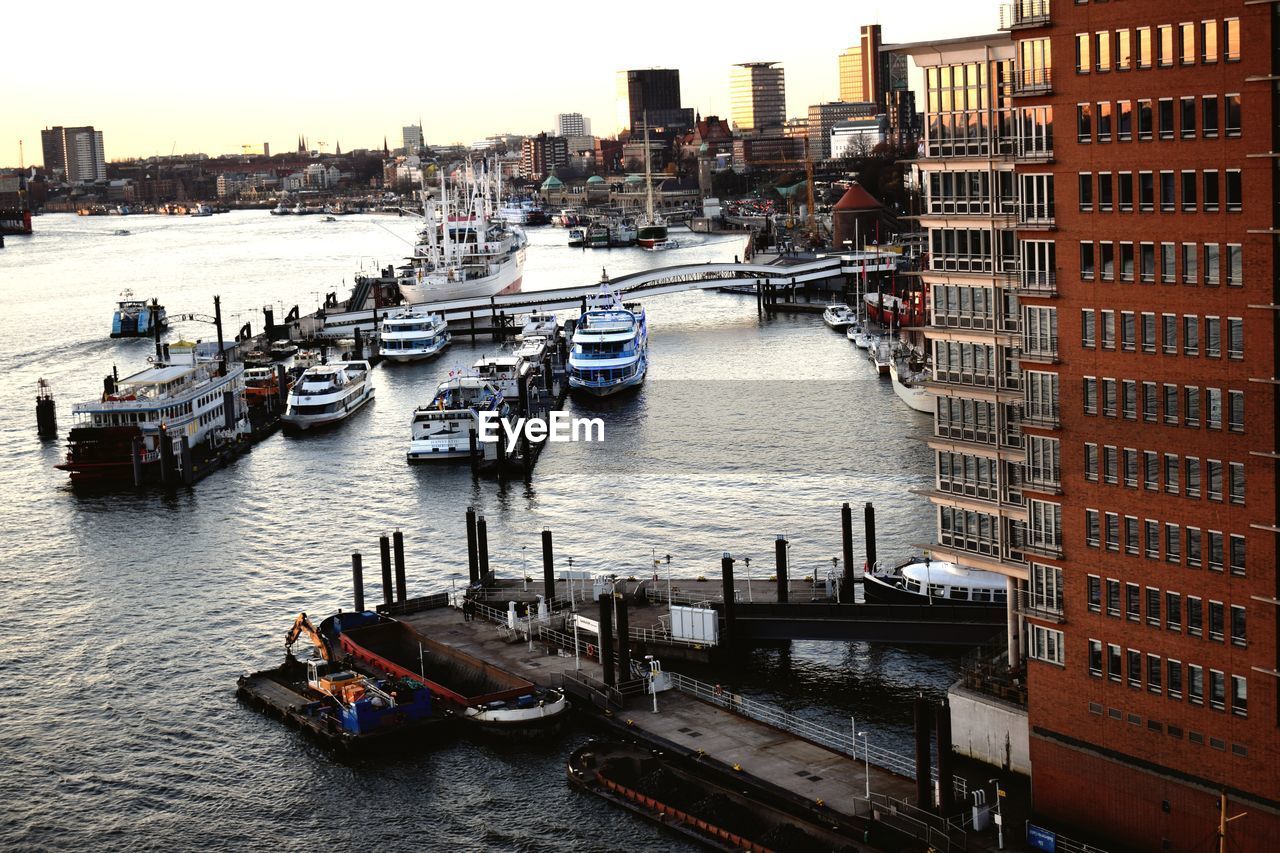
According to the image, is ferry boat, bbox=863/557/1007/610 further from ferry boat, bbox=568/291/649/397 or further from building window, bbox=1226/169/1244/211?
ferry boat, bbox=568/291/649/397

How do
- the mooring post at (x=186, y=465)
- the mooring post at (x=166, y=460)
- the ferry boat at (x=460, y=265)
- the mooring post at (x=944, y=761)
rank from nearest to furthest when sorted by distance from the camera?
the mooring post at (x=944, y=761), the mooring post at (x=186, y=465), the mooring post at (x=166, y=460), the ferry boat at (x=460, y=265)

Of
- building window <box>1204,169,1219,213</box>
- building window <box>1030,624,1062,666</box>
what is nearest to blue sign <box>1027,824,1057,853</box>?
building window <box>1030,624,1062,666</box>

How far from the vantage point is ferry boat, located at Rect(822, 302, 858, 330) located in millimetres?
108000

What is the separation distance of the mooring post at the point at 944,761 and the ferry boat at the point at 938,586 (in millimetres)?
9509

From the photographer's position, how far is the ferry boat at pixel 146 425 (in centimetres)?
6744

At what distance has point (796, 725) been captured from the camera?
36.5 m

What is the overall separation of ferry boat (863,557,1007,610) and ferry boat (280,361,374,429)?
140 ft

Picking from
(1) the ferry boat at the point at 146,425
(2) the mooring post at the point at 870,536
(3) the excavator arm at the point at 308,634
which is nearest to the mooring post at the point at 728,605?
(2) the mooring post at the point at 870,536

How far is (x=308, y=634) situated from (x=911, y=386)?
38319 millimetres

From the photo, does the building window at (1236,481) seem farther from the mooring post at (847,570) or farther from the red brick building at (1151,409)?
the mooring post at (847,570)

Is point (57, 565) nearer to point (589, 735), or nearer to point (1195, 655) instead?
point (589, 735)

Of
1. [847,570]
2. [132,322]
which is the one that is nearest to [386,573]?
[847,570]

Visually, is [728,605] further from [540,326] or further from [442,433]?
[540,326]

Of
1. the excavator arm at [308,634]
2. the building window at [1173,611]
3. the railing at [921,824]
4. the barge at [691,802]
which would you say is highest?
the building window at [1173,611]
